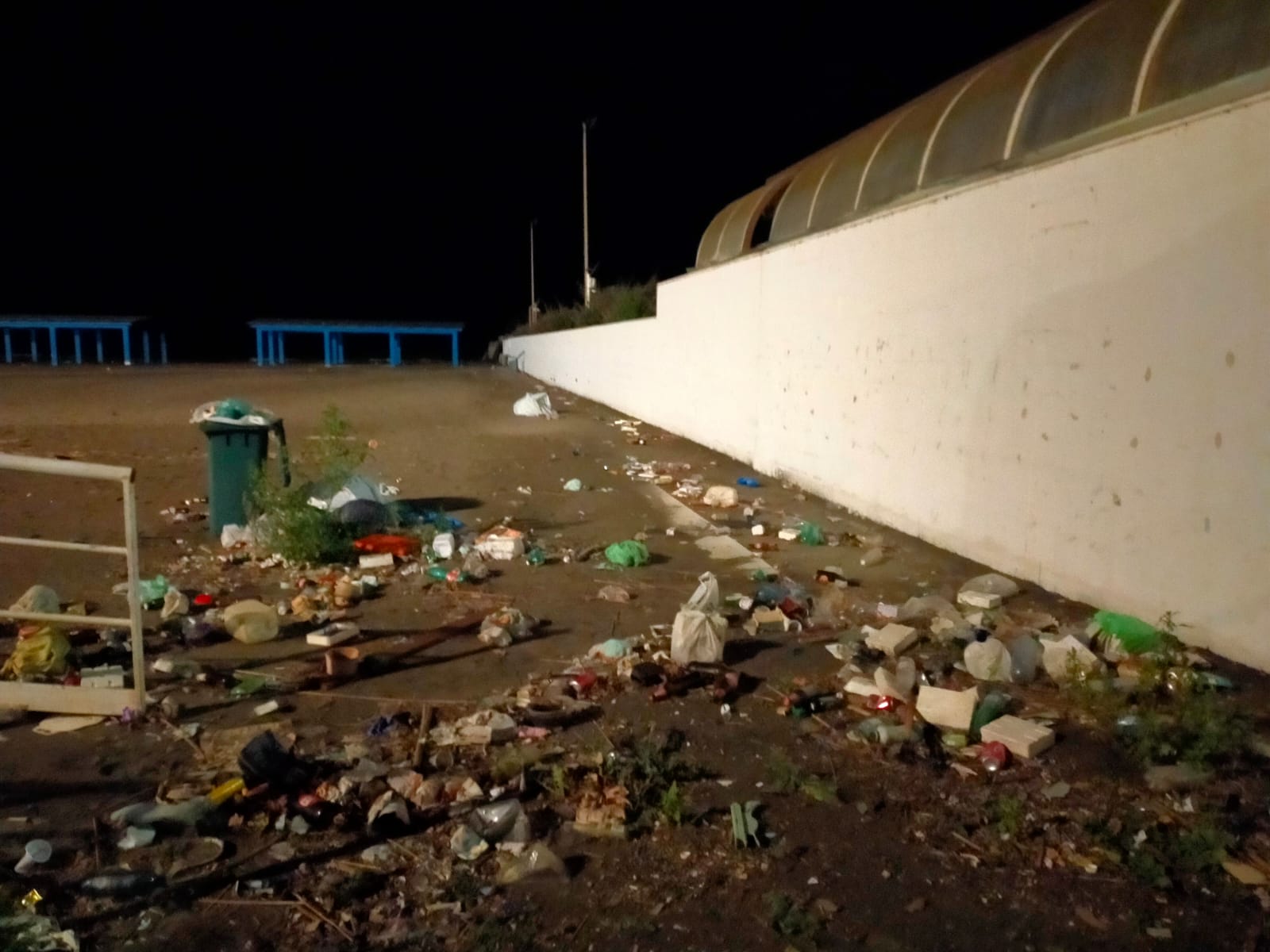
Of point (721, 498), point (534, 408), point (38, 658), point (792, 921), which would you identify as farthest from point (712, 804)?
point (534, 408)

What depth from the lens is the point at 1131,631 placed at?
182 inches

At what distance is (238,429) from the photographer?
22.8 ft

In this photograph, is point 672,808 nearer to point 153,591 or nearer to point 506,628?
point 506,628

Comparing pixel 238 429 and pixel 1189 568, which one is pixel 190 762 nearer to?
pixel 238 429

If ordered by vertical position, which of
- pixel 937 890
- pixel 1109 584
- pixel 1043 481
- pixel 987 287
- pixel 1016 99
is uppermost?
pixel 1016 99

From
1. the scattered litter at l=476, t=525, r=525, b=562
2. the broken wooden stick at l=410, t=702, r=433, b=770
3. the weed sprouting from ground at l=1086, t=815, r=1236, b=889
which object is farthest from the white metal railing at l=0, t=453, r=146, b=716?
the weed sprouting from ground at l=1086, t=815, r=1236, b=889

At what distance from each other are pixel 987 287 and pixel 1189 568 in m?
2.40

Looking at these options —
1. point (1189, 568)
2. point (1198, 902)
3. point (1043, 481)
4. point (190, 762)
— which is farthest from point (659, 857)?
point (1043, 481)

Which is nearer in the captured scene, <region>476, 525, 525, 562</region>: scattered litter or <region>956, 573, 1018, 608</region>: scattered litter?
<region>956, 573, 1018, 608</region>: scattered litter

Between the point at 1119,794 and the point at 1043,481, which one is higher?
the point at 1043,481

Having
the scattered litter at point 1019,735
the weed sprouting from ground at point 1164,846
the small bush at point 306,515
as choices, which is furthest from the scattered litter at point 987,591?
the small bush at point 306,515

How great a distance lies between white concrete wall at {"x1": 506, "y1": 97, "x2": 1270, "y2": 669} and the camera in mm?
4312

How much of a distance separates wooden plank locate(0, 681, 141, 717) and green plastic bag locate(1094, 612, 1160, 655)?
4518 mm

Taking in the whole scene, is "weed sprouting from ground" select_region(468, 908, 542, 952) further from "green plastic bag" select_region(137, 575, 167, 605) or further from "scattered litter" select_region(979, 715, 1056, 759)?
"green plastic bag" select_region(137, 575, 167, 605)
